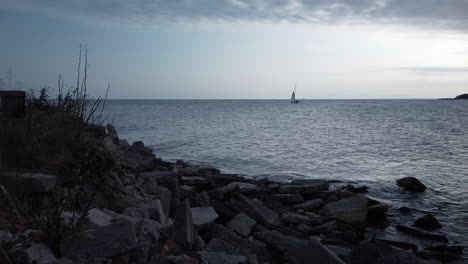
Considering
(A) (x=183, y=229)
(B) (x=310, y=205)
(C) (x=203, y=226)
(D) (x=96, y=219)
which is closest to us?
(D) (x=96, y=219)

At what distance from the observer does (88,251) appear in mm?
3381

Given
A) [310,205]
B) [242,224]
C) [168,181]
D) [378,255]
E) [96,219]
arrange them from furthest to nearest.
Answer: [310,205], [168,181], [242,224], [378,255], [96,219]

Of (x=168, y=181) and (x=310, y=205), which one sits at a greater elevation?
(x=168, y=181)

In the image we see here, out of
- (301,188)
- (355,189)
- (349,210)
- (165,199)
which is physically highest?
(165,199)

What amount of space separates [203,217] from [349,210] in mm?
4522

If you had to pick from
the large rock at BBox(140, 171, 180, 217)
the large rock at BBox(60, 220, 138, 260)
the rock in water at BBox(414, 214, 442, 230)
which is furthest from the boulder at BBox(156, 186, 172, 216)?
the rock in water at BBox(414, 214, 442, 230)

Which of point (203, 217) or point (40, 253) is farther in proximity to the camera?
point (203, 217)

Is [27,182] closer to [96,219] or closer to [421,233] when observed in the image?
[96,219]

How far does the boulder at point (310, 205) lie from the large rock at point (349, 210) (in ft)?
1.24

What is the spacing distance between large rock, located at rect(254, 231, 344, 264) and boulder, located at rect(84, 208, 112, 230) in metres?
2.94

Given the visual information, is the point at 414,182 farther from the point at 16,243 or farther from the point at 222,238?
the point at 16,243

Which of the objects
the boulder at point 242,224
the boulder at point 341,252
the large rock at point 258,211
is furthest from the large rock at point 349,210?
the boulder at point 242,224

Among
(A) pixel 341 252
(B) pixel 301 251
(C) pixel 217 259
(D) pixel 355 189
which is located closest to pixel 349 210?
(A) pixel 341 252

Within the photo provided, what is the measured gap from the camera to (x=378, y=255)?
18.1ft
